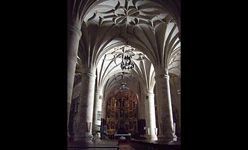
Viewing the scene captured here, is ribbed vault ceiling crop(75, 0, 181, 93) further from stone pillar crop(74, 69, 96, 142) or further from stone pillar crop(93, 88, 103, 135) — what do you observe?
stone pillar crop(93, 88, 103, 135)

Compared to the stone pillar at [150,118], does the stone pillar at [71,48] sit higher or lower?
higher

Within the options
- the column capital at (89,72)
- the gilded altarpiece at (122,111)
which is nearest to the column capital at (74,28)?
the column capital at (89,72)

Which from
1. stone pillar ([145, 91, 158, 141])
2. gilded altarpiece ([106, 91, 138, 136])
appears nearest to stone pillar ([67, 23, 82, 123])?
stone pillar ([145, 91, 158, 141])

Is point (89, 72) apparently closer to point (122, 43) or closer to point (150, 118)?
point (122, 43)

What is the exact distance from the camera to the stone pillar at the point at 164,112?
51.9ft

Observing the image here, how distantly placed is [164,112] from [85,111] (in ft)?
17.8

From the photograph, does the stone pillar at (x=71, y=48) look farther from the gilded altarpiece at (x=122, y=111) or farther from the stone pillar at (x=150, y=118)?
the gilded altarpiece at (x=122, y=111)

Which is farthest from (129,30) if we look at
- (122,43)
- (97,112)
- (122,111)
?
(122,111)

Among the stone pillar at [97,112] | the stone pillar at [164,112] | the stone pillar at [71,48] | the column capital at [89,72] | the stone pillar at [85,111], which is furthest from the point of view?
the stone pillar at [97,112]

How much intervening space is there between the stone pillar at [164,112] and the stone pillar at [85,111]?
4.80 metres

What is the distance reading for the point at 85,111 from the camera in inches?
603

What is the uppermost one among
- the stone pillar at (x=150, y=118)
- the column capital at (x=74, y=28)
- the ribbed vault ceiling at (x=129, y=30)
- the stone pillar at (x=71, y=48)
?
the ribbed vault ceiling at (x=129, y=30)
